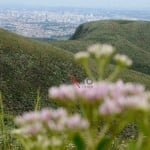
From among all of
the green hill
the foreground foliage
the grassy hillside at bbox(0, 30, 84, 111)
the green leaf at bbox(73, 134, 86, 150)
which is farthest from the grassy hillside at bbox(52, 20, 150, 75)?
the foreground foliage

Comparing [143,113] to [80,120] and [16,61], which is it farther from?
[16,61]

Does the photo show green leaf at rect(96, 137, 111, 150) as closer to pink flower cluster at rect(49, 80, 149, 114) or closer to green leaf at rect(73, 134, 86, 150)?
green leaf at rect(73, 134, 86, 150)

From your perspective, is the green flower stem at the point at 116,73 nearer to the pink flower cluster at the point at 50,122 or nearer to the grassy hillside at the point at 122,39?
the pink flower cluster at the point at 50,122

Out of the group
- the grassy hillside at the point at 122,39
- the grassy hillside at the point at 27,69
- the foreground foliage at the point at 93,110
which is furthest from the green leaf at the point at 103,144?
the grassy hillside at the point at 122,39

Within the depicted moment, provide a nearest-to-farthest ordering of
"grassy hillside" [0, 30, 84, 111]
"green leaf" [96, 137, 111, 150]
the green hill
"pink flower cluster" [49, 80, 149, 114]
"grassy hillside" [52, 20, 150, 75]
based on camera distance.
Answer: "pink flower cluster" [49, 80, 149, 114] < "green leaf" [96, 137, 111, 150] < "grassy hillside" [0, 30, 84, 111] < the green hill < "grassy hillside" [52, 20, 150, 75]

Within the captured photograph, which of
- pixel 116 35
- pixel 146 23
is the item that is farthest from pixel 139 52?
pixel 146 23

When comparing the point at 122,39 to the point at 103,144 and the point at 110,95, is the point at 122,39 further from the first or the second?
the point at 110,95
